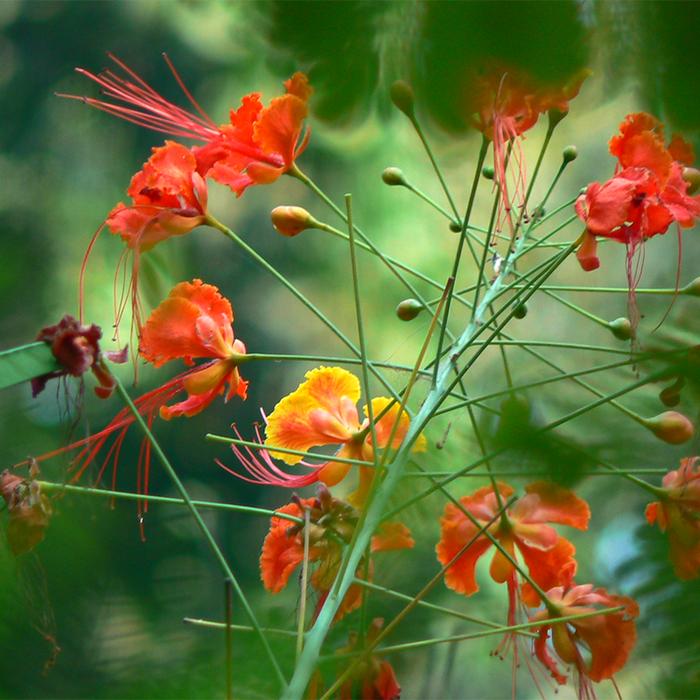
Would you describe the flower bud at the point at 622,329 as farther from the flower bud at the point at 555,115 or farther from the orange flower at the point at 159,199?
the orange flower at the point at 159,199

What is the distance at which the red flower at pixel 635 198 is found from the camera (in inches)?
15.0

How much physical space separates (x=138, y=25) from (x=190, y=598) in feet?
2.82

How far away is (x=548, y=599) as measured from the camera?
434mm

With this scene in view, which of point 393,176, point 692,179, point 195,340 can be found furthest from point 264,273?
point 692,179

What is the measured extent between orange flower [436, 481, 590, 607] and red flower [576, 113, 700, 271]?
161mm

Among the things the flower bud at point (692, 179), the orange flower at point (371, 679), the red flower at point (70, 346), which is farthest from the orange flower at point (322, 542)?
the flower bud at point (692, 179)

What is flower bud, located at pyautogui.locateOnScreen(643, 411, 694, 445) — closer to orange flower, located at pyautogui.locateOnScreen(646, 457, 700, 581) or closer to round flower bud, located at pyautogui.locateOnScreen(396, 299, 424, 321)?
orange flower, located at pyautogui.locateOnScreen(646, 457, 700, 581)

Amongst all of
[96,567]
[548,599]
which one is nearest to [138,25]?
[96,567]

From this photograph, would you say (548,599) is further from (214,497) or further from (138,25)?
(138,25)

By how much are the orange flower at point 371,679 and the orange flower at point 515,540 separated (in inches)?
3.4

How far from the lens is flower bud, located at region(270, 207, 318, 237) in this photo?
20.6 inches

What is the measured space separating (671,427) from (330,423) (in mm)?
209

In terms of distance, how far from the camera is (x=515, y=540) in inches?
18.2

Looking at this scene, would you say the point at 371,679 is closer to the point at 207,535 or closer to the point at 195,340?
the point at 207,535
